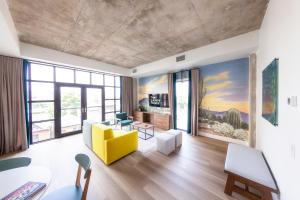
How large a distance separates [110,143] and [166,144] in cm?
144

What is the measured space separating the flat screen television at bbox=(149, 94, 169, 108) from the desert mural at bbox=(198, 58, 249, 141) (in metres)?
1.62

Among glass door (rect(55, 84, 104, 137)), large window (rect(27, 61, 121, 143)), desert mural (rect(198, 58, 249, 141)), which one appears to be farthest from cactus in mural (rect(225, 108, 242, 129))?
large window (rect(27, 61, 121, 143))

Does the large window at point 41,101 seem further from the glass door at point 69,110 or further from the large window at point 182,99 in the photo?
the large window at point 182,99

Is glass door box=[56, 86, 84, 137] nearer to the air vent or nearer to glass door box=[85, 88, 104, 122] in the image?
glass door box=[85, 88, 104, 122]

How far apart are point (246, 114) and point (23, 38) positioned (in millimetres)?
6566

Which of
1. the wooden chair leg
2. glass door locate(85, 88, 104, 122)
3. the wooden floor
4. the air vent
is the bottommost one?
the wooden floor

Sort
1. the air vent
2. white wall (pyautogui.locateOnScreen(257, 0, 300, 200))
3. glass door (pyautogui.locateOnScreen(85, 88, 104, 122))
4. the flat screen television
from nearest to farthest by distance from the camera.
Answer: white wall (pyautogui.locateOnScreen(257, 0, 300, 200)) → the air vent → glass door (pyautogui.locateOnScreen(85, 88, 104, 122)) → the flat screen television

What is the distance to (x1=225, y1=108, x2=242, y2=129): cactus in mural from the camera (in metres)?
3.70

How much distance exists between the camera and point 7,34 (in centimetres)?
214

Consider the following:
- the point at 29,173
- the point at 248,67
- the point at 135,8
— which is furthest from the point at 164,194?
the point at 248,67

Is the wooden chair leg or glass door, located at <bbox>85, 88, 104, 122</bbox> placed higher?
glass door, located at <bbox>85, 88, 104, 122</bbox>

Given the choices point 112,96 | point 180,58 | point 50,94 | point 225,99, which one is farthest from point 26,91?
point 225,99

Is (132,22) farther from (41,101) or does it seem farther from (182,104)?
(41,101)

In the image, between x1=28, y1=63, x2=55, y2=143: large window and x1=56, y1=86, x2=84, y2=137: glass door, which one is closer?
x1=28, y1=63, x2=55, y2=143: large window
